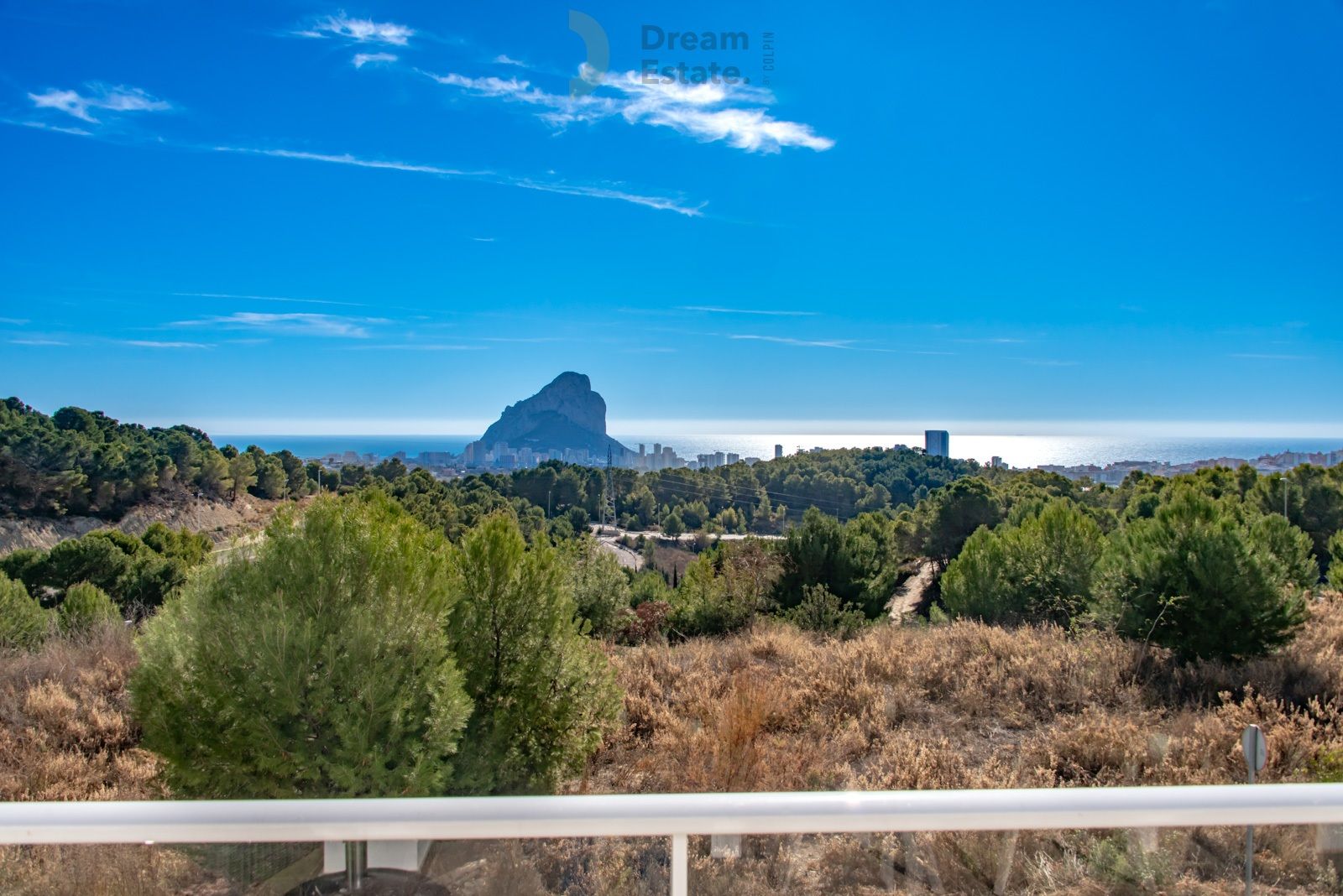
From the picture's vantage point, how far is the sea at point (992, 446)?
1764 inches

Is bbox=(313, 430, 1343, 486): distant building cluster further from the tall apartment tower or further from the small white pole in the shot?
the small white pole

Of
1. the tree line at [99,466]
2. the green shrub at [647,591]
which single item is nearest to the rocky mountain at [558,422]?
the tree line at [99,466]

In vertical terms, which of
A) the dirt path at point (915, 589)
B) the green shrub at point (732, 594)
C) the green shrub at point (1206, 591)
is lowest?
the dirt path at point (915, 589)

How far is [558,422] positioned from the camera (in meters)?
104

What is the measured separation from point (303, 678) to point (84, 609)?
32.4ft

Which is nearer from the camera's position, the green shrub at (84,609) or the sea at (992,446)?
the green shrub at (84,609)

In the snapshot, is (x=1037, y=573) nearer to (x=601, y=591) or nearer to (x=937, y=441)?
(x=601, y=591)

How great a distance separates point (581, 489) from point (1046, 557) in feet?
142

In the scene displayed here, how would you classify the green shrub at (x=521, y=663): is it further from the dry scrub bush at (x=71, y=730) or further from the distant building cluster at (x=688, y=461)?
the distant building cluster at (x=688, y=461)

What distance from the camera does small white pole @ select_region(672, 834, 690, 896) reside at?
3.80 feet

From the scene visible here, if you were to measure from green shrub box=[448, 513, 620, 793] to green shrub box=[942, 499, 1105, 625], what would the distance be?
8280mm

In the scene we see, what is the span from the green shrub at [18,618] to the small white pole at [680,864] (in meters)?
9.57

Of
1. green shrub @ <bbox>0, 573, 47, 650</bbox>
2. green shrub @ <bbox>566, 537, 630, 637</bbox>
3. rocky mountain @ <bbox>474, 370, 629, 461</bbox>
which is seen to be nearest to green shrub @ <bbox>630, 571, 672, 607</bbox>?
green shrub @ <bbox>566, 537, 630, 637</bbox>

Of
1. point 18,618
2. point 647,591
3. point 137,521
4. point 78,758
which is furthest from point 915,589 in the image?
point 137,521
